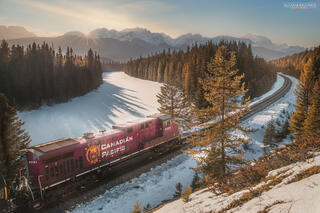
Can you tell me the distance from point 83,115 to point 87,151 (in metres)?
42.7

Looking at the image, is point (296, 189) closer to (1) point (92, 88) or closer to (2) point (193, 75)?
(2) point (193, 75)

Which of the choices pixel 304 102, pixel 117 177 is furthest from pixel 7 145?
pixel 304 102

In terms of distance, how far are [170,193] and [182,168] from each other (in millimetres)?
4677

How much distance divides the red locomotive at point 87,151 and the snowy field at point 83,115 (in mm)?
25673

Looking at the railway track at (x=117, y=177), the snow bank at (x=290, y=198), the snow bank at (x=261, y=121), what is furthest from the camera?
the snow bank at (x=261, y=121)

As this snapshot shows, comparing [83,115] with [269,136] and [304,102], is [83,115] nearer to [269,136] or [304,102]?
[269,136]

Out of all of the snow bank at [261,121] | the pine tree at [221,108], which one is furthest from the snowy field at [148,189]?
the pine tree at [221,108]

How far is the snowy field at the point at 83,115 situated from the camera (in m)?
45.8

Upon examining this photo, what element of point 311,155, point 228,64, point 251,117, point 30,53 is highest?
point 30,53

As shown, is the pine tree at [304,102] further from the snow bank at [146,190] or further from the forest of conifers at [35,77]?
the forest of conifers at [35,77]

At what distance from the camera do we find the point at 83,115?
189 feet

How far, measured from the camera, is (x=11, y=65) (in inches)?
2169

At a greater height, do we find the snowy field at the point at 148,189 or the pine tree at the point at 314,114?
the pine tree at the point at 314,114

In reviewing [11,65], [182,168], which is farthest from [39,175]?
[11,65]
